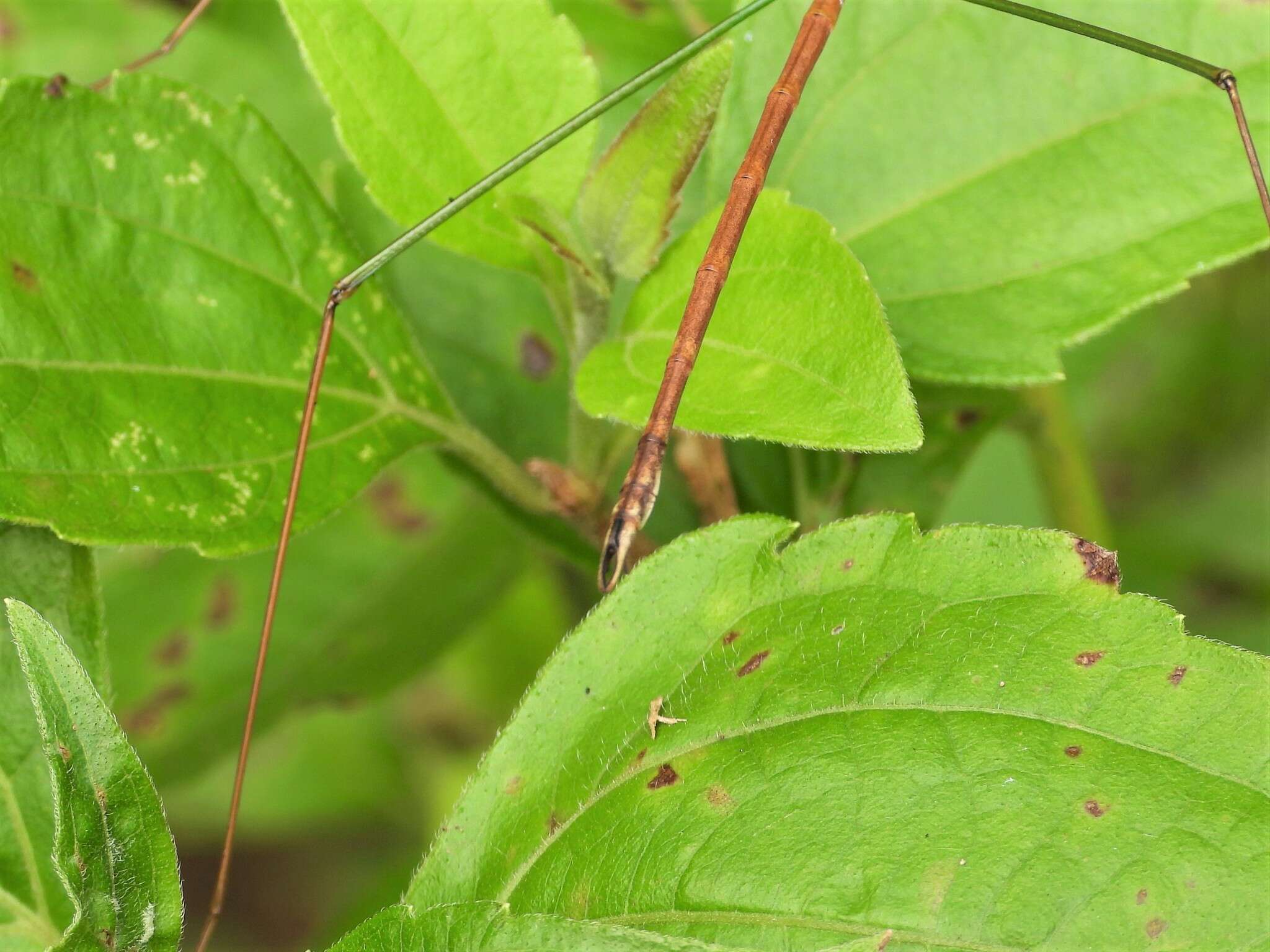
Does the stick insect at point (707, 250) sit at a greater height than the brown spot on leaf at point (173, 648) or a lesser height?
greater

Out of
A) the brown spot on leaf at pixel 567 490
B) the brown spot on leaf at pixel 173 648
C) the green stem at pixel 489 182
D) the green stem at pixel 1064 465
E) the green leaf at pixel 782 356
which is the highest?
the green stem at pixel 489 182

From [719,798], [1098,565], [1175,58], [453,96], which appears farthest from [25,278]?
[1175,58]

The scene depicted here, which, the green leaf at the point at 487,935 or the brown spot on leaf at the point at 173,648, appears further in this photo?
the brown spot on leaf at the point at 173,648

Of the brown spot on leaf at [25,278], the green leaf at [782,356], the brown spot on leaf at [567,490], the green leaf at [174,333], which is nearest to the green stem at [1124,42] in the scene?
the green leaf at [782,356]

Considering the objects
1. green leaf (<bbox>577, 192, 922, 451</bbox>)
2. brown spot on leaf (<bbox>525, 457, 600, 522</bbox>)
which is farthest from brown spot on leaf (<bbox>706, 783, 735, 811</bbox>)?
brown spot on leaf (<bbox>525, 457, 600, 522</bbox>)

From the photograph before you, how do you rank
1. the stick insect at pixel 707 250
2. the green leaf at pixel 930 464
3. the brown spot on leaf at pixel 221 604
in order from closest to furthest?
the stick insect at pixel 707 250 → the green leaf at pixel 930 464 → the brown spot on leaf at pixel 221 604

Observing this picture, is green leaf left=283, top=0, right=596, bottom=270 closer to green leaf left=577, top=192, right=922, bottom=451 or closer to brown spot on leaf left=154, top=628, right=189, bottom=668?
green leaf left=577, top=192, right=922, bottom=451

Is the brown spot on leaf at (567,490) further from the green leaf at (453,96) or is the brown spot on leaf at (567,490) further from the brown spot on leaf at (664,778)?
the brown spot on leaf at (664,778)
